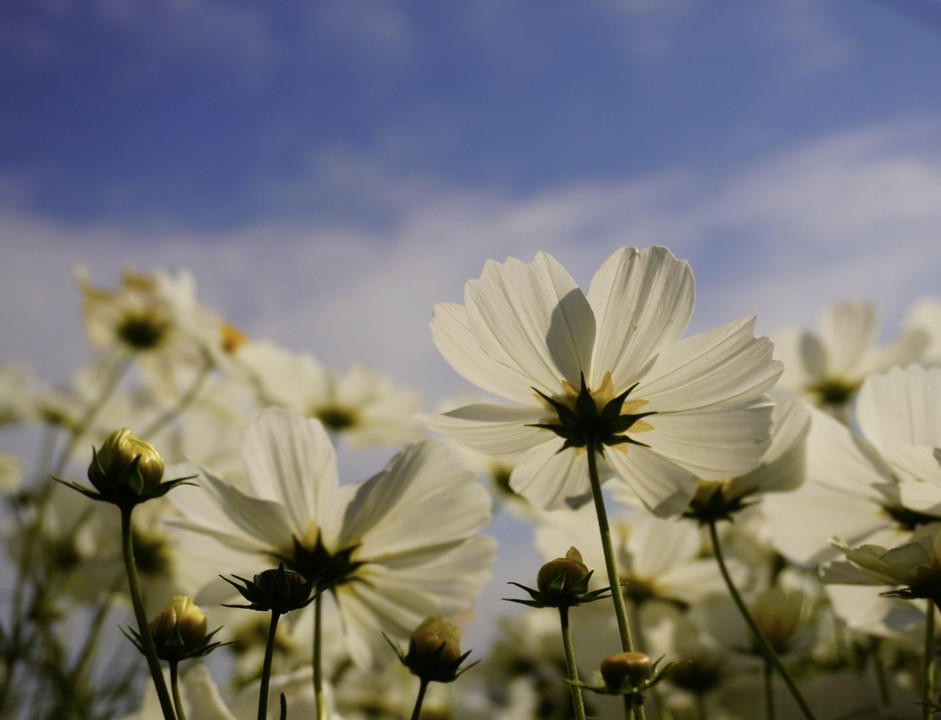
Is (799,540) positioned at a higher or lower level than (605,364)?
lower

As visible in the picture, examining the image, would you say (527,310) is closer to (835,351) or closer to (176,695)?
(176,695)

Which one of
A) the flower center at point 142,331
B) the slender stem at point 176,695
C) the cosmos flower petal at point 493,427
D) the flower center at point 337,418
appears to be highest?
the flower center at point 142,331

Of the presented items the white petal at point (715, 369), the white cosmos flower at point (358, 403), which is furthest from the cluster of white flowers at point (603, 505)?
the white cosmos flower at point (358, 403)

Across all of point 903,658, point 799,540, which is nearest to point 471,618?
point 903,658

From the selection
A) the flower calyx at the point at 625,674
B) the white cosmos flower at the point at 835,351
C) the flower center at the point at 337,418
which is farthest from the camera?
the flower center at the point at 337,418

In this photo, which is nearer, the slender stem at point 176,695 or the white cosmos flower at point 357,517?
the slender stem at point 176,695

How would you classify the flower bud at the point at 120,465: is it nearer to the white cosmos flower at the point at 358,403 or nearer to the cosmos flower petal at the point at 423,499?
the cosmos flower petal at the point at 423,499

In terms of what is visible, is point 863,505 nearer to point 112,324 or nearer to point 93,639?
point 93,639

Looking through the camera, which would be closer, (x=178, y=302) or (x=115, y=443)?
(x=115, y=443)

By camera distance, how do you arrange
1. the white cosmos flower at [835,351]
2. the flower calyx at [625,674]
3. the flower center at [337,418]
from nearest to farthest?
the flower calyx at [625,674]
the white cosmos flower at [835,351]
the flower center at [337,418]
